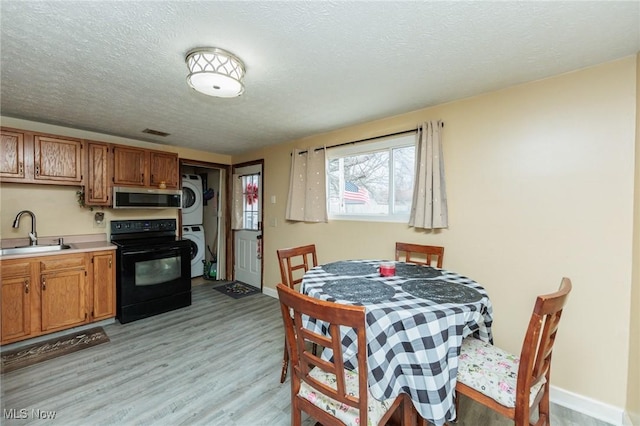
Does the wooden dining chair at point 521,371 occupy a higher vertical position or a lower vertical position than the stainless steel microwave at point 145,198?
lower

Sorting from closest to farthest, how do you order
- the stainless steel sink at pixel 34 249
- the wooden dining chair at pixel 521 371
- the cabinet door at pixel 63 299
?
the wooden dining chair at pixel 521 371 → the stainless steel sink at pixel 34 249 → the cabinet door at pixel 63 299

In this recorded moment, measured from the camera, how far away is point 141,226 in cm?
363

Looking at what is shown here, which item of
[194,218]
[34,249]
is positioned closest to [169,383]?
[34,249]

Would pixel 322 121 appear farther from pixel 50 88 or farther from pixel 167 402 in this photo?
pixel 167 402

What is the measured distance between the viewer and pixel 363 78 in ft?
6.31

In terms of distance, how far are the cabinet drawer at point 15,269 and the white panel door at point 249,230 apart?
252 cm

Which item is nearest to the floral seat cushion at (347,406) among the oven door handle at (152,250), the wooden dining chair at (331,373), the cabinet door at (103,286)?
the wooden dining chair at (331,373)

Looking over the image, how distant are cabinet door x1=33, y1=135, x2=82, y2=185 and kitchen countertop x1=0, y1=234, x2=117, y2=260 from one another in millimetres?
694

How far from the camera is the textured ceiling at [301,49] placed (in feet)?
4.15

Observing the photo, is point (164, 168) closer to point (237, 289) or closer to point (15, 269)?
point (15, 269)

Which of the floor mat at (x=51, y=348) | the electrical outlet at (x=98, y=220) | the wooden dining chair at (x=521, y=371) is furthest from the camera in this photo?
the electrical outlet at (x=98, y=220)

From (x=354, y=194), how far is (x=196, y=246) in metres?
3.40

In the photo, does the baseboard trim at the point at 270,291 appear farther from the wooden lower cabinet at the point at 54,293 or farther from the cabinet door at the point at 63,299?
the cabinet door at the point at 63,299

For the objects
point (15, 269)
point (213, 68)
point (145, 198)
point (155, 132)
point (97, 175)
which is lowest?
point (15, 269)
